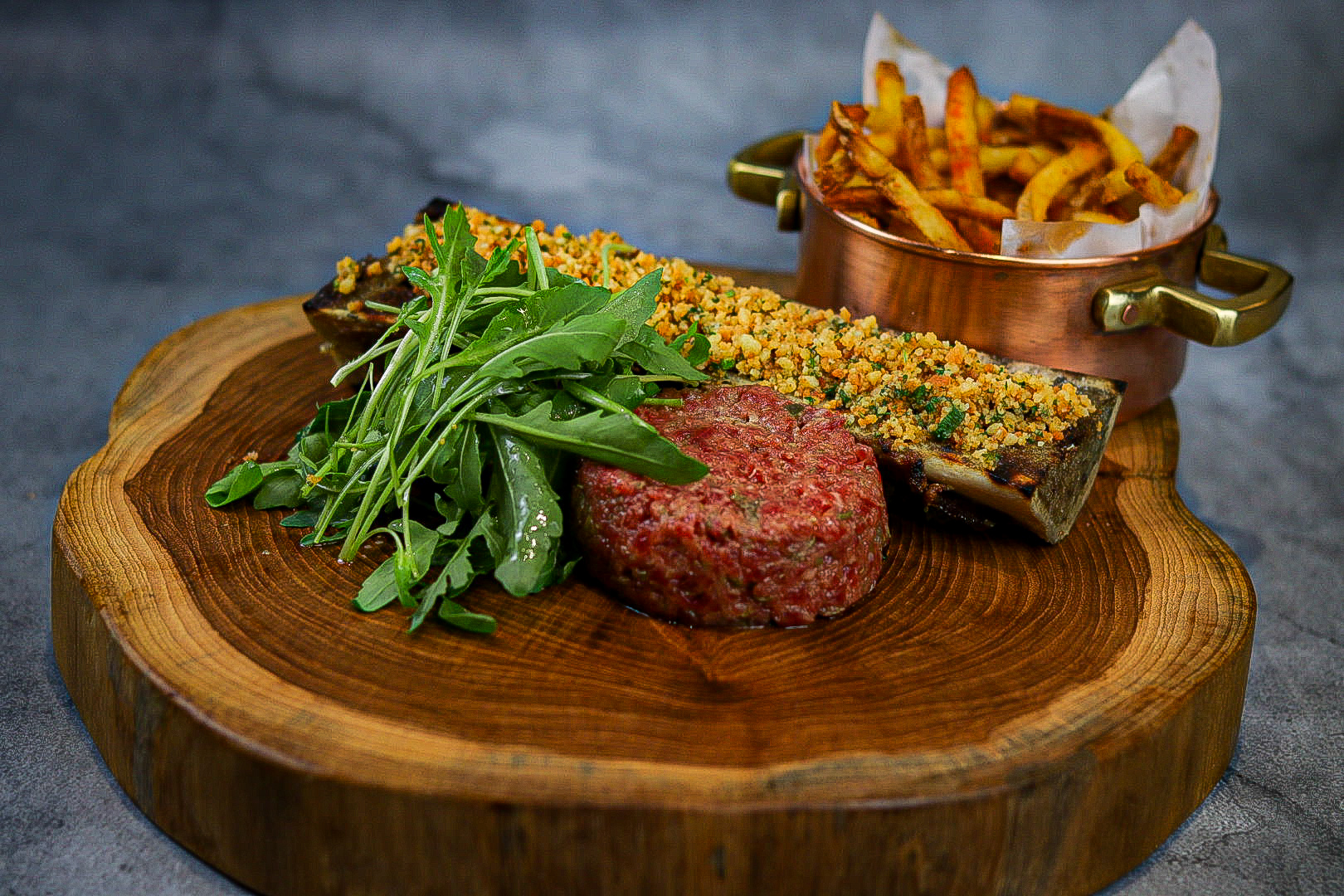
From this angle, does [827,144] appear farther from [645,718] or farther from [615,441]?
[645,718]

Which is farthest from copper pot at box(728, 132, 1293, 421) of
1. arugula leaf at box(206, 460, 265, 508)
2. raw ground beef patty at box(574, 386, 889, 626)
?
arugula leaf at box(206, 460, 265, 508)

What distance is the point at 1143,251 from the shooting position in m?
4.09

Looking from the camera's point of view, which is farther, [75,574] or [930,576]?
[930,576]

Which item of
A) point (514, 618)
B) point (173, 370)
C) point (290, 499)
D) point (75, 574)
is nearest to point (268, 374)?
point (173, 370)

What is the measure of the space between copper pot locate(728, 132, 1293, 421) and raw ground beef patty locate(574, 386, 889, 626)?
35.5 inches

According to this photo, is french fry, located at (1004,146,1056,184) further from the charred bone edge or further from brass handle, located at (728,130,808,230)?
the charred bone edge

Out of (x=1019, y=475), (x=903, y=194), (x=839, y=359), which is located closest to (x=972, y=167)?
(x=903, y=194)

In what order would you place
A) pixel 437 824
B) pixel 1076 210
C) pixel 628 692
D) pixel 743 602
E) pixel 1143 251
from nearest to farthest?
pixel 437 824, pixel 628 692, pixel 743 602, pixel 1143 251, pixel 1076 210

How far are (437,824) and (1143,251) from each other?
284cm

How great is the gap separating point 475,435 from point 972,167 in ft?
6.99

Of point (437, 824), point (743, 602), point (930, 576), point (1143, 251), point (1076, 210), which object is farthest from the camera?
point (1076, 210)

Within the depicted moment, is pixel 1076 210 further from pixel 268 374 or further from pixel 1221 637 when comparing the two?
pixel 268 374

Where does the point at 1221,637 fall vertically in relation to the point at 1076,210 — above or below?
below

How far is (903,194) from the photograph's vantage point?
4.19 m
